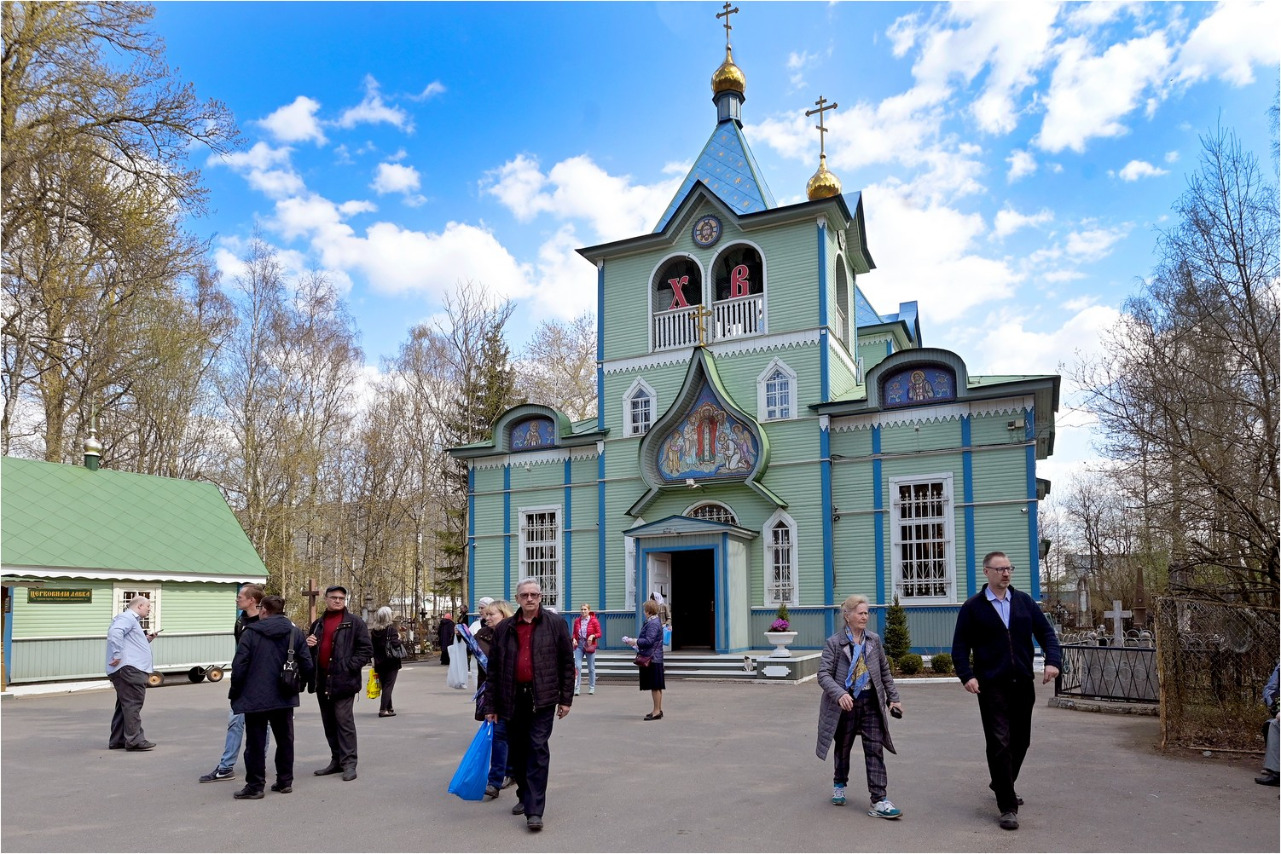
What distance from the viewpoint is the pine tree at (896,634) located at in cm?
1894

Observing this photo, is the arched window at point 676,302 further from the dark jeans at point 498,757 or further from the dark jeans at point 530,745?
the dark jeans at point 530,745

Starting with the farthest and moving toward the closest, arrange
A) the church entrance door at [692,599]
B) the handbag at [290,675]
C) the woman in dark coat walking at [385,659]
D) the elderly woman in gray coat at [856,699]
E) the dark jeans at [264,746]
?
the church entrance door at [692,599] → the woman in dark coat walking at [385,659] → the handbag at [290,675] → the dark jeans at [264,746] → the elderly woman in gray coat at [856,699]

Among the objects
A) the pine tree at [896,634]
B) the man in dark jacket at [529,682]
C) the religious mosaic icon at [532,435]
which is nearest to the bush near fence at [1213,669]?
the man in dark jacket at [529,682]

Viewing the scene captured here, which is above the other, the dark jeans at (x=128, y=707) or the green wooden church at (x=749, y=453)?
the green wooden church at (x=749, y=453)

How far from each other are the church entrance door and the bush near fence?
12868mm

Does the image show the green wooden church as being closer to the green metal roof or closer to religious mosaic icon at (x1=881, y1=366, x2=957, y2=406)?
religious mosaic icon at (x1=881, y1=366, x2=957, y2=406)

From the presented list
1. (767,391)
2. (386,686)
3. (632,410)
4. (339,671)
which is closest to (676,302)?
(632,410)

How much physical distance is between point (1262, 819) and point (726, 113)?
74.0 feet

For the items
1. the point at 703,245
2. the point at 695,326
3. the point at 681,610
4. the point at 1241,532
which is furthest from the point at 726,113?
the point at 1241,532

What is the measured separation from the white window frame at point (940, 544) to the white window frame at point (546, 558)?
27.4ft

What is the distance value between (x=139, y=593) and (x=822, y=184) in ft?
66.9

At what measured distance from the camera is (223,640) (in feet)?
70.3

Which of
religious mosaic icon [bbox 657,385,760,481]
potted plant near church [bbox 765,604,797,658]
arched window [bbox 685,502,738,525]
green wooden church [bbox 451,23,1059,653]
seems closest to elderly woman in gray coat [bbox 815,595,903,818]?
potted plant near church [bbox 765,604,797,658]

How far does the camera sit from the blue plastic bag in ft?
24.9
